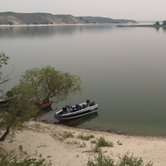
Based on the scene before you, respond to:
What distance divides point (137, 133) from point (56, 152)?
34.5 ft

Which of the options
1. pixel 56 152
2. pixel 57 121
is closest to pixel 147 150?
pixel 56 152

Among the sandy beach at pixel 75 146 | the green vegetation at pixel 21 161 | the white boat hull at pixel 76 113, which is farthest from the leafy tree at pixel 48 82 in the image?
the green vegetation at pixel 21 161

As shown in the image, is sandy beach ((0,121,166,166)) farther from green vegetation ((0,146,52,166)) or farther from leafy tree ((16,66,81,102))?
leafy tree ((16,66,81,102))

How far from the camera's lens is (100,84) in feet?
119

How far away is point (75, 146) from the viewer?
1664cm

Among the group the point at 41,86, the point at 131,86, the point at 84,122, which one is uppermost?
the point at 41,86

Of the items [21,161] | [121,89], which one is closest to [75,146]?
[21,161]

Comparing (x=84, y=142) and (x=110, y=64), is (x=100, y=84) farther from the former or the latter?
(x=84, y=142)

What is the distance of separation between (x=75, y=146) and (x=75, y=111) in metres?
8.76

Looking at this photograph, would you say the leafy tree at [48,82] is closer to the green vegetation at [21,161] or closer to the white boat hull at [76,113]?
the white boat hull at [76,113]

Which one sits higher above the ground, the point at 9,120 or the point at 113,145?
the point at 9,120

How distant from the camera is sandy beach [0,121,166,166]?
14.5 m

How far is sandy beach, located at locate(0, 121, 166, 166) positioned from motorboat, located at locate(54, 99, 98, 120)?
4.02 meters

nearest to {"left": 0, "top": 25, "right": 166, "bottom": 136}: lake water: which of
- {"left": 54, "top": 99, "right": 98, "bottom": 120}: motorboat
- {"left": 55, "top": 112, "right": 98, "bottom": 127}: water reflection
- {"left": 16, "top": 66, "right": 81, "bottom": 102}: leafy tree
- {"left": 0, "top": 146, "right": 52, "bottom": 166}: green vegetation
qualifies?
{"left": 55, "top": 112, "right": 98, "bottom": 127}: water reflection
